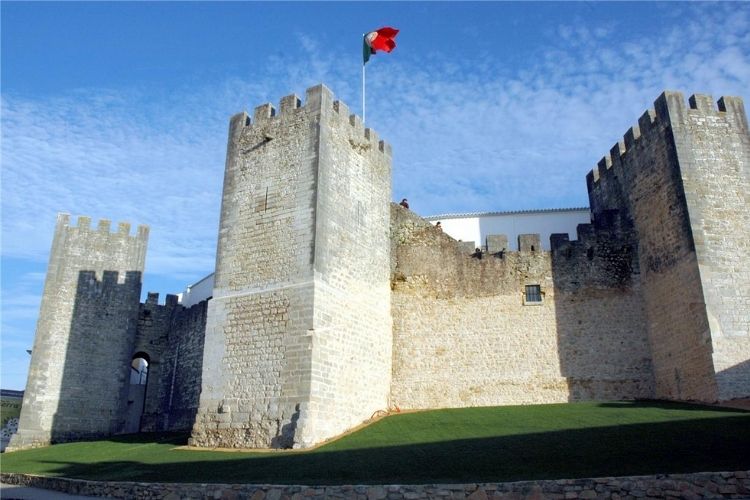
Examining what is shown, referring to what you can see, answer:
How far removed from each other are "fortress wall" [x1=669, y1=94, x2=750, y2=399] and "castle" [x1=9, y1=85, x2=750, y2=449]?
40 mm

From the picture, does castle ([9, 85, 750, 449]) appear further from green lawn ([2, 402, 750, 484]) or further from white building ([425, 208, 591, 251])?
white building ([425, 208, 591, 251])

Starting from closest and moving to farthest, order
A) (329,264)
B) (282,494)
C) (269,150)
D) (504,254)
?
(282,494) < (329,264) < (269,150) < (504,254)

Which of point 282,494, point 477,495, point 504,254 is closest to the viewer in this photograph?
point 477,495

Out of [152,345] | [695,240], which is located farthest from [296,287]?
[152,345]

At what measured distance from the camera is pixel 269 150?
60.6ft

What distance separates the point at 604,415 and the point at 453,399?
204 inches

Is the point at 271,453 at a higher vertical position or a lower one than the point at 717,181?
lower

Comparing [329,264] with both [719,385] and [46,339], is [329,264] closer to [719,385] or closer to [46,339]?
[719,385]

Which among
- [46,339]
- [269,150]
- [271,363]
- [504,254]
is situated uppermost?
[269,150]

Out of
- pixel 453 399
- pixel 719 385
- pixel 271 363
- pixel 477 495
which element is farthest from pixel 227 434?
pixel 719 385

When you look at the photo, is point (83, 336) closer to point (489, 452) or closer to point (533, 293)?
point (533, 293)

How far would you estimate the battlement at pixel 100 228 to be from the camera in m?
26.4

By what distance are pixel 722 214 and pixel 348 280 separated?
10.1 meters

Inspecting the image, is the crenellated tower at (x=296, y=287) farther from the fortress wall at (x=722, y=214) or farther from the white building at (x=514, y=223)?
the white building at (x=514, y=223)
